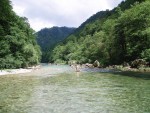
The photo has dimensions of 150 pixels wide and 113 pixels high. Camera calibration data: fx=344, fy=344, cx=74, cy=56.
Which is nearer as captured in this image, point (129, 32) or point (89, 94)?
point (89, 94)

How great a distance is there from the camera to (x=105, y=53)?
120625mm

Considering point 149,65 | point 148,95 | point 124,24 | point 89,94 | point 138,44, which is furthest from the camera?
Answer: point 124,24

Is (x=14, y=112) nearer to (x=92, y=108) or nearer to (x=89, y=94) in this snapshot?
(x=92, y=108)

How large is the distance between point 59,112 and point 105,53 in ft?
317

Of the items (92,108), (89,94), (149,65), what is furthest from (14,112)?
(149,65)

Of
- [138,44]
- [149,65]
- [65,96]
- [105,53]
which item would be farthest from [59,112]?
[105,53]

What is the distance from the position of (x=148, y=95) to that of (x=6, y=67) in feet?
225

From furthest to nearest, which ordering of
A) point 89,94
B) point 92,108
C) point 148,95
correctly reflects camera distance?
point 89,94 < point 148,95 < point 92,108

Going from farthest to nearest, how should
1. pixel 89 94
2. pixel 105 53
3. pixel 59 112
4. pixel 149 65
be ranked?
pixel 105 53, pixel 149 65, pixel 89 94, pixel 59 112

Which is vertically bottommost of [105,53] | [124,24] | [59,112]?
[59,112]

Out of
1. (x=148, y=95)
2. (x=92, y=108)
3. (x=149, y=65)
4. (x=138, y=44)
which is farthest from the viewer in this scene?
(x=138, y=44)

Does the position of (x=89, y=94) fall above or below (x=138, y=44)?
below

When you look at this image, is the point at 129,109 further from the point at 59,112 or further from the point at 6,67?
the point at 6,67

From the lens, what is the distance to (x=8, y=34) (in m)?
102
